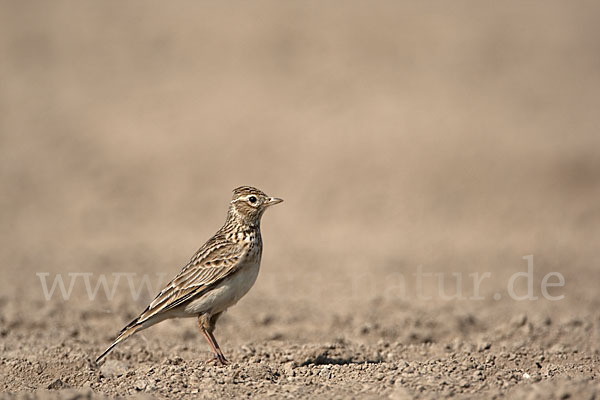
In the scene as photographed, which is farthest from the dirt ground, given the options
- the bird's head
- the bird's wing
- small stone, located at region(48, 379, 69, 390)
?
the bird's head

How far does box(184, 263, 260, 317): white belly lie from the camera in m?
7.19

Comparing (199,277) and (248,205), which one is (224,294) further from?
(248,205)

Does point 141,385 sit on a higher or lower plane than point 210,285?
lower

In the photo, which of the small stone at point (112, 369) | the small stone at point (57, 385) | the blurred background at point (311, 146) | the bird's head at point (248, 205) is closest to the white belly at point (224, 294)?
the bird's head at point (248, 205)

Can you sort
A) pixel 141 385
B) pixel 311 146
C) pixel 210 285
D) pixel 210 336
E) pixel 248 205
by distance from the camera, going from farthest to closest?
pixel 311 146 → pixel 248 205 → pixel 210 336 → pixel 210 285 → pixel 141 385

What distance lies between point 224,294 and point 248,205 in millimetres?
976

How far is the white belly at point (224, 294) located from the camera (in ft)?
23.6

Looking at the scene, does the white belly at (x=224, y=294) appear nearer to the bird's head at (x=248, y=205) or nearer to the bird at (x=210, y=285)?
the bird at (x=210, y=285)

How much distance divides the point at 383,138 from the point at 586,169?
5.21 meters

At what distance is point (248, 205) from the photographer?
25.1 feet

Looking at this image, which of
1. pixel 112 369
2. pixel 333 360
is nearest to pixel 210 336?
pixel 112 369

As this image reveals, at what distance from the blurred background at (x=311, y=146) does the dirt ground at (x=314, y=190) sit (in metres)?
0.07

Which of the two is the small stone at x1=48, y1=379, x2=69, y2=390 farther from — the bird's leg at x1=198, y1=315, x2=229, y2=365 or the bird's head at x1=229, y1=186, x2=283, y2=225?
the bird's head at x1=229, y1=186, x2=283, y2=225

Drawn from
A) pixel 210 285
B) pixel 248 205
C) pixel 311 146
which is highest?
pixel 311 146
